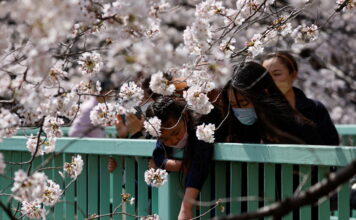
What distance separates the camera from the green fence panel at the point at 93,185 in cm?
493

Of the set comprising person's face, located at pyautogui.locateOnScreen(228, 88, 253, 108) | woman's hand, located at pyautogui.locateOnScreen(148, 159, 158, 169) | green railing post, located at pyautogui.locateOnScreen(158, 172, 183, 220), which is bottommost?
green railing post, located at pyautogui.locateOnScreen(158, 172, 183, 220)

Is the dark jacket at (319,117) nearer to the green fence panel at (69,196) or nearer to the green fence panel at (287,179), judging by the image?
the green fence panel at (287,179)

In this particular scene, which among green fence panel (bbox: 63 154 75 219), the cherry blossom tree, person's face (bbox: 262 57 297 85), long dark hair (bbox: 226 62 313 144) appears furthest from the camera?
person's face (bbox: 262 57 297 85)

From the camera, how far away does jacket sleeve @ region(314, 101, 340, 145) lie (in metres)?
4.77

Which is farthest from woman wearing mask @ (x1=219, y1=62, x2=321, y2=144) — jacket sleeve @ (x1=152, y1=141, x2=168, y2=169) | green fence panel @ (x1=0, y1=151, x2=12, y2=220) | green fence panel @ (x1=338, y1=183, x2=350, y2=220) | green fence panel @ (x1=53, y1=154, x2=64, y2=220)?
green fence panel @ (x1=0, y1=151, x2=12, y2=220)

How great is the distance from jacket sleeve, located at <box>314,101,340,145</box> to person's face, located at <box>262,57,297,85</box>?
47cm

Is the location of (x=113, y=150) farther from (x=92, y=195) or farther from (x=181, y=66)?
(x=181, y=66)

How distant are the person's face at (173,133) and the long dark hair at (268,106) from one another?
346 mm

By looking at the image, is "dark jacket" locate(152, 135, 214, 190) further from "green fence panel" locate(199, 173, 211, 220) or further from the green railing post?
the green railing post

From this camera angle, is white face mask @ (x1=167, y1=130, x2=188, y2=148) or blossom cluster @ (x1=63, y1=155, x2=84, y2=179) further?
white face mask @ (x1=167, y1=130, x2=188, y2=148)

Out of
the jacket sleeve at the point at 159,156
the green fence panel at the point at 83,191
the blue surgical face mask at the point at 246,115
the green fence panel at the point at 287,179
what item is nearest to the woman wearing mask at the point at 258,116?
the blue surgical face mask at the point at 246,115

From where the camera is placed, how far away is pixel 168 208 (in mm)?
4426

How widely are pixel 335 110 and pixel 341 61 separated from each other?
0.88 metres

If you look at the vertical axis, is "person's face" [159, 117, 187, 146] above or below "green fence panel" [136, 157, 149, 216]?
above
